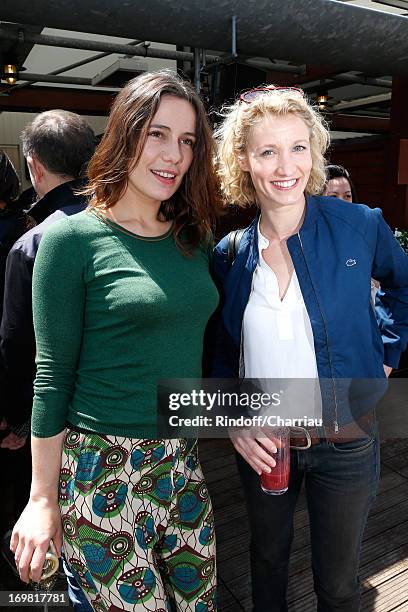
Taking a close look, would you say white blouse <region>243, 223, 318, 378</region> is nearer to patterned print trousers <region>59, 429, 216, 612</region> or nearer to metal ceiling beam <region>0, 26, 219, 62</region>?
patterned print trousers <region>59, 429, 216, 612</region>

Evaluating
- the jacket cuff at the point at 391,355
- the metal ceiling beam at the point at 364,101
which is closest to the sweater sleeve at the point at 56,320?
the jacket cuff at the point at 391,355

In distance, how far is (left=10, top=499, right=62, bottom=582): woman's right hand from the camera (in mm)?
1154

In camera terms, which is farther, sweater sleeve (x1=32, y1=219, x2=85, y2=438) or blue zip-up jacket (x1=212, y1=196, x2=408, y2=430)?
blue zip-up jacket (x1=212, y1=196, x2=408, y2=430)

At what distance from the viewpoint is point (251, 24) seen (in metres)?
1.93

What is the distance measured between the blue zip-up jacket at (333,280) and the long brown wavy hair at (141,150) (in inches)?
6.7

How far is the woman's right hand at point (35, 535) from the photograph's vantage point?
3.79 feet

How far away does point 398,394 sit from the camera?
4.27 meters

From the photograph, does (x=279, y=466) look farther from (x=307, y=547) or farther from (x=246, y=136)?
(x=307, y=547)

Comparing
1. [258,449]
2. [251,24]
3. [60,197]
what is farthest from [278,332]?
[251,24]

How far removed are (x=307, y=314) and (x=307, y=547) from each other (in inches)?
56.9

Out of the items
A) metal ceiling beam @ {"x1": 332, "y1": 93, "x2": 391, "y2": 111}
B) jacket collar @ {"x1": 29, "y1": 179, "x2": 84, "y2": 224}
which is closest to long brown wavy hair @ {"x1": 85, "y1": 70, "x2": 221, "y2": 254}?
jacket collar @ {"x1": 29, "y1": 179, "x2": 84, "y2": 224}

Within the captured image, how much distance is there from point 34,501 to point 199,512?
399mm

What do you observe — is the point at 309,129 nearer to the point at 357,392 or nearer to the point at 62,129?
the point at 357,392

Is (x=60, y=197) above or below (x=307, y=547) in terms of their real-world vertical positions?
above
